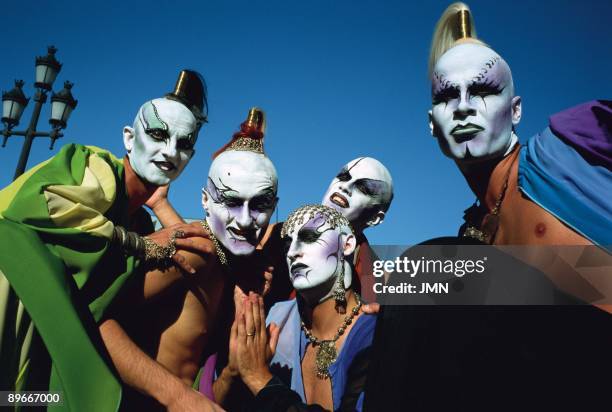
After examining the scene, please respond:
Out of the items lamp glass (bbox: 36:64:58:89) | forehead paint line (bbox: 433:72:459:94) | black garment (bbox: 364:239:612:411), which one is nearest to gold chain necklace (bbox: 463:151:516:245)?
forehead paint line (bbox: 433:72:459:94)

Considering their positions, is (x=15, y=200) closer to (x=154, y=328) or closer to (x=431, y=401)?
(x=154, y=328)

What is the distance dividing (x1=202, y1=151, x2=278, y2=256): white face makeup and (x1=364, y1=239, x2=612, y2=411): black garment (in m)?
2.30

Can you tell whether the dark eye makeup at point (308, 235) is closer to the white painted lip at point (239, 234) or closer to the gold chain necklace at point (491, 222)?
the white painted lip at point (239, 234)

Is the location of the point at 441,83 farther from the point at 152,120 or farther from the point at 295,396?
the point at 152,120

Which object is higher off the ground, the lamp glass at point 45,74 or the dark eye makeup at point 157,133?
the lamp glass at point 45,74

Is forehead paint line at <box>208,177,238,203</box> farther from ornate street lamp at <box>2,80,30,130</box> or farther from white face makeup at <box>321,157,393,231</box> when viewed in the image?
ornate street lamp at <box>2,80,30,130</box>

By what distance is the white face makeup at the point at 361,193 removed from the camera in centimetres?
435

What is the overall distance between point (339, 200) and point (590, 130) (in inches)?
84.2

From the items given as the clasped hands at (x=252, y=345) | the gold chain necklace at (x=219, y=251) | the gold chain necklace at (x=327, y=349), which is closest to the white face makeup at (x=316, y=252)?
the gold chain necklace at (x=327, y=349)

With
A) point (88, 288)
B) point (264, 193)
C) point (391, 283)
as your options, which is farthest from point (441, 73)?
point (88, 288)

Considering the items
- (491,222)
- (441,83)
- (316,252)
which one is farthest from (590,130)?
(316,252)

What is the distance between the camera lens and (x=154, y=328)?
3516 mm

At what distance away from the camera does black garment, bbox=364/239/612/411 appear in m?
1.17

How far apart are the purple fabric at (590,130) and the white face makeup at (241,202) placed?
6.17 ft
